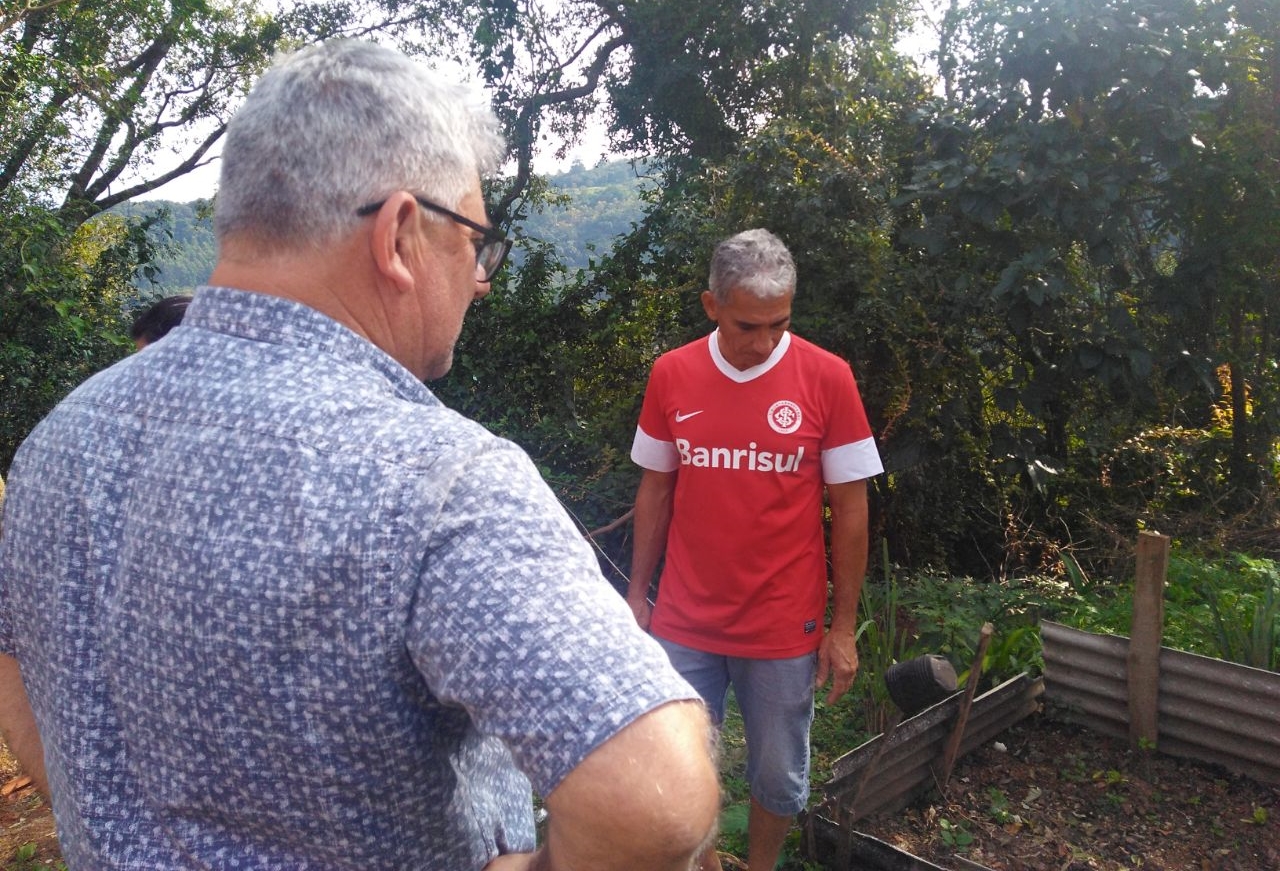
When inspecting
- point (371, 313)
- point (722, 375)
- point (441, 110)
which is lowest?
point (722, 375)

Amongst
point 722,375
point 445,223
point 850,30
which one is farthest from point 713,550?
point 850,30

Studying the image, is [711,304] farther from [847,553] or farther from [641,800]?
[641,800]

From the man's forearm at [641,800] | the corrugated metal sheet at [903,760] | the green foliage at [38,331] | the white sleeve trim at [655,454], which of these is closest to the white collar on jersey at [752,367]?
the white sleeve trim at [655,454]

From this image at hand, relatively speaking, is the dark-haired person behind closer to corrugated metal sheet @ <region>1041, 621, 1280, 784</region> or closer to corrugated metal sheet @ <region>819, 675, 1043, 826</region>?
corrugated metal sheet @ <region>819, 675, 1043, 826</region>

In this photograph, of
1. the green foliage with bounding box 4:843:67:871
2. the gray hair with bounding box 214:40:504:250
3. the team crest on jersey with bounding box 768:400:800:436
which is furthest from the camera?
the green foliage with bounding box 4:843:67:871

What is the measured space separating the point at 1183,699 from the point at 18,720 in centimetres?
382

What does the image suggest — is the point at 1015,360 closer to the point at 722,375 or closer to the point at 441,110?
the point at 722,375

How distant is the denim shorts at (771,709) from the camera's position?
304cm

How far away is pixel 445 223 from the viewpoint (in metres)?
1.13

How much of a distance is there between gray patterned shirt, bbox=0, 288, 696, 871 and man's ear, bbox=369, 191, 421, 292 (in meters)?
0.08

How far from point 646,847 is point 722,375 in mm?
2226

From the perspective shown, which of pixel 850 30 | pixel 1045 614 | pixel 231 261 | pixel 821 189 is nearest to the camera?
pixel 231 261

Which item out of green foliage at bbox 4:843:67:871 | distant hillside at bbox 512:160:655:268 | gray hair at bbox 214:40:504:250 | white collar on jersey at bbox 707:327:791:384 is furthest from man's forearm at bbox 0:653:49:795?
distant hillside at bbox 512:160:655:268

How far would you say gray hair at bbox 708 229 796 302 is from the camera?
9.70 ft
